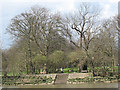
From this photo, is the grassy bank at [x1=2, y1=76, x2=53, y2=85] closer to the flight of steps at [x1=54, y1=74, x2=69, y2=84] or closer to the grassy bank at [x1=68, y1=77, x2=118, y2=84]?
the flight of steps at [x1=54, y1=74, x2=69, y2=84]

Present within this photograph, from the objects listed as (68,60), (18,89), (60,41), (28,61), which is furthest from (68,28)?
(18,89)

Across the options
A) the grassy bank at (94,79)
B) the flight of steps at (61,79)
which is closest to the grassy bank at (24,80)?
the flight of steps at (61,79)

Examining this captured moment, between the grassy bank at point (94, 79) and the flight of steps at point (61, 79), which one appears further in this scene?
the flight of steps at point (61, 79)

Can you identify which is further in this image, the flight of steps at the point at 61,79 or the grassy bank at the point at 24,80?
the grassy bank at the point at 24,80

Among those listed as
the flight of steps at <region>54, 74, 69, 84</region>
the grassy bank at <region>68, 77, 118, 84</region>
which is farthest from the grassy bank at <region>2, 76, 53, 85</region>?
the grassy bank at <region>68, 77, 118, 84</region>

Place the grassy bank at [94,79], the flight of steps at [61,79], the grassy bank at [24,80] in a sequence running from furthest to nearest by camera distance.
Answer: the grassy bank at [24,80]
the flight of steps at [61,79]
the grassy bank at [94,79]

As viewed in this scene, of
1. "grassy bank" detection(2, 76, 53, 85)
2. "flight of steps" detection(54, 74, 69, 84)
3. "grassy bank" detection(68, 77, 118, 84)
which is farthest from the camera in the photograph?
"grassy bank" detection(2, 76, 53, 85)

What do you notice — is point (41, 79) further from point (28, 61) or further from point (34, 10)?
point (34, 10)

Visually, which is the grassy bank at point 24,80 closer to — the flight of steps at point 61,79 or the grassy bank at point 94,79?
the flight of steps at point 61,79

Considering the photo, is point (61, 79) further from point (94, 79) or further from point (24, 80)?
point (24, 80)

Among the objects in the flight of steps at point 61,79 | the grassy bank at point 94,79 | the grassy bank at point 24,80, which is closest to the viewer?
the grassy bank at point 94,79

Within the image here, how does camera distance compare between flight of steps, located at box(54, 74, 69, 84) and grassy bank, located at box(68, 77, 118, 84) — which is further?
flight of steps, located at box(54, 74, 69, 84)

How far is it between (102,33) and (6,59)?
1286 cm

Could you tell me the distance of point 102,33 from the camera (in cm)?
2550
